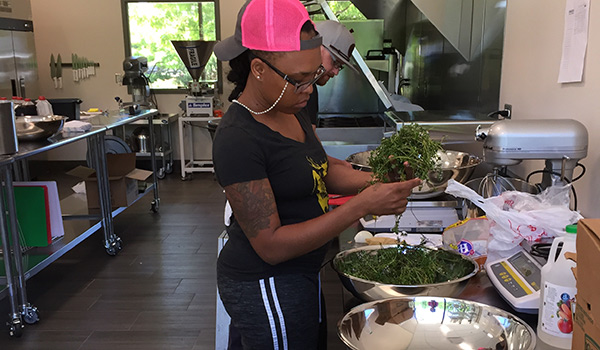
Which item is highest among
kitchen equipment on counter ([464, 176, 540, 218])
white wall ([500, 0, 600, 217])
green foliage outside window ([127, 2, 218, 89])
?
green foliage outside window ([127, 2, 218, 89])

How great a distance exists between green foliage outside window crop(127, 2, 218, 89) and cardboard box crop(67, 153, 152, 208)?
2646 millimetres

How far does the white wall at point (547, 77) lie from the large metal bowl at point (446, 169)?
0.31m

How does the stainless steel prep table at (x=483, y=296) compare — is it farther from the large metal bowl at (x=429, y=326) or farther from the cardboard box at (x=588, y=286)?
the cardboard box at (x=588, y=286)

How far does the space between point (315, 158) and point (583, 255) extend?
0.66m

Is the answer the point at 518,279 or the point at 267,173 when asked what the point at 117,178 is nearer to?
the point at 267,173

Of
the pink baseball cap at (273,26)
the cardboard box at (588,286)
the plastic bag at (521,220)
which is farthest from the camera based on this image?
the plastic bag at (521,220)

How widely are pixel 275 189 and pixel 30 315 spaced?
2269mm

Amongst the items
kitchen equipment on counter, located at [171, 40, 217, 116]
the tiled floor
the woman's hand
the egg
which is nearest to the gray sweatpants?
the woman's hand

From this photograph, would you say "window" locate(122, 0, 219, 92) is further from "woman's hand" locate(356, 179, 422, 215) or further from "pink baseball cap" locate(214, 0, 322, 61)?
"woman's hand" locate(356, 179, 422, 215)

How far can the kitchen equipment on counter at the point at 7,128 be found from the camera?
259 centimetres

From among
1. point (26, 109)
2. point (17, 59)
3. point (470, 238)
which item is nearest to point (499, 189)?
point (470, 238)

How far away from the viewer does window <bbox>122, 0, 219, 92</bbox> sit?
6.34 metres

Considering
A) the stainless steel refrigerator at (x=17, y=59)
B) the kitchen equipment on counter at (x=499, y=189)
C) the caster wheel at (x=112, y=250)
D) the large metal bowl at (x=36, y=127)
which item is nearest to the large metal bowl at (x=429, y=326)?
the kitchen equipment on counter at (x=499, y=189)

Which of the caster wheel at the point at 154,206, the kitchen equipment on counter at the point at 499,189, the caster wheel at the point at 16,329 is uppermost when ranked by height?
the kitchen equipment on counter at the point at 499,189
